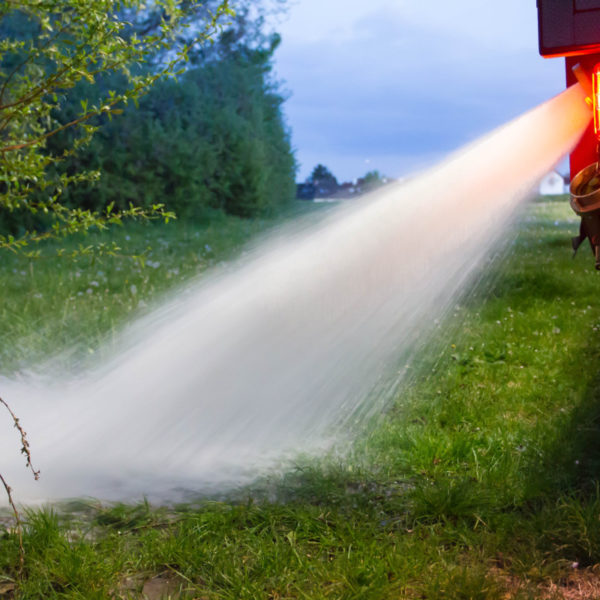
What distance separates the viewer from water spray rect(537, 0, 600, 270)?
98.3 inches

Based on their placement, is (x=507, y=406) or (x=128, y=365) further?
(x=128, y=365)

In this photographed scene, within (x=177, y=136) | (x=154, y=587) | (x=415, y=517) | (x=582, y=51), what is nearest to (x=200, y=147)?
(x=177, y=136)

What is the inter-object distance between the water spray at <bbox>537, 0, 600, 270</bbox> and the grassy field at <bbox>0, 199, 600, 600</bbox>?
0.88m

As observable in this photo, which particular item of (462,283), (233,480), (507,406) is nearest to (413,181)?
(507,406)

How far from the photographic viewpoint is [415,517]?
2.38 metres

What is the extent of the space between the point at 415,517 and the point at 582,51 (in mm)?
1773

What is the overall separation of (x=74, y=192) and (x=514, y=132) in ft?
32.7

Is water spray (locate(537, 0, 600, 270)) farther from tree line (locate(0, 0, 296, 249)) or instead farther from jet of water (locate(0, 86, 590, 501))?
tree line (locate(0, 0, 296, 249))

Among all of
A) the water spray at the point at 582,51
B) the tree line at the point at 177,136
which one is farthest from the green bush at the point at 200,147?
the water spray at the point at 582,51

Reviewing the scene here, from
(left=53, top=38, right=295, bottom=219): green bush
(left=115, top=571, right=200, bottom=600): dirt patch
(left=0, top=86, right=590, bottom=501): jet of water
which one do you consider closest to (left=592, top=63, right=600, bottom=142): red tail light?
(left=0, top=86, right=590, bottom=501): jet of water

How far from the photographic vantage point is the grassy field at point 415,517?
2006 millimetres

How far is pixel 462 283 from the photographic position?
6258 mm

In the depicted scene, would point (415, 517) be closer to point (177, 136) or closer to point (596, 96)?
point (596, 96)

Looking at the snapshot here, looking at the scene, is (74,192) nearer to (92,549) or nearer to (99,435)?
(99,435)
